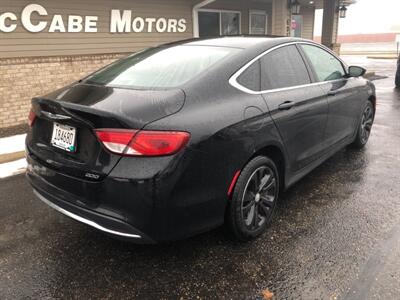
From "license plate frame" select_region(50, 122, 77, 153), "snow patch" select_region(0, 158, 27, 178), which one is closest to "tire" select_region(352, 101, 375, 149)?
"license plate frame" select_region(50, 122, 77, 153)

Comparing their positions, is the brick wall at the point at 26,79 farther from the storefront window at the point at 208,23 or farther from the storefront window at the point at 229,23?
the storefront window at the point at 229,23

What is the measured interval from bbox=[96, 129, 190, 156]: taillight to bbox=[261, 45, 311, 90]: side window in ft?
3.63

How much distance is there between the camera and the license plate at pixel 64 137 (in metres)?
2.35

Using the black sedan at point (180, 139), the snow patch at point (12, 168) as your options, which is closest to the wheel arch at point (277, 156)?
the black sedan at point (180, 139)

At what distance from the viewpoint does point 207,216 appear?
96.3 inches

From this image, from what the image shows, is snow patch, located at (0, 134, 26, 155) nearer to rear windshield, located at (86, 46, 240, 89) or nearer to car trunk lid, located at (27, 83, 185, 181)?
rear windshield, located at (86, 46, 240, 89)

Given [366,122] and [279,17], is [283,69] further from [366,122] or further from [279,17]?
[279,17]

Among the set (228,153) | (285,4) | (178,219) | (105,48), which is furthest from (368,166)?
(285,4)

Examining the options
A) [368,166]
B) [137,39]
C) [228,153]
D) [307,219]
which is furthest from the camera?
[137,39]

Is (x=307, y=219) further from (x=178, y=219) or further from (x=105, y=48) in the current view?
(x=105, y=48)

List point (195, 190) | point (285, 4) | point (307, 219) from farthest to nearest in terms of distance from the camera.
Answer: point (285, 4) → point (307, 219) → point (195, 190)

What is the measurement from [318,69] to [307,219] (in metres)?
1.56

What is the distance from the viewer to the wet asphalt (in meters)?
2.39

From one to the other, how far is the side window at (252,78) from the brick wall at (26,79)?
5.87 m
